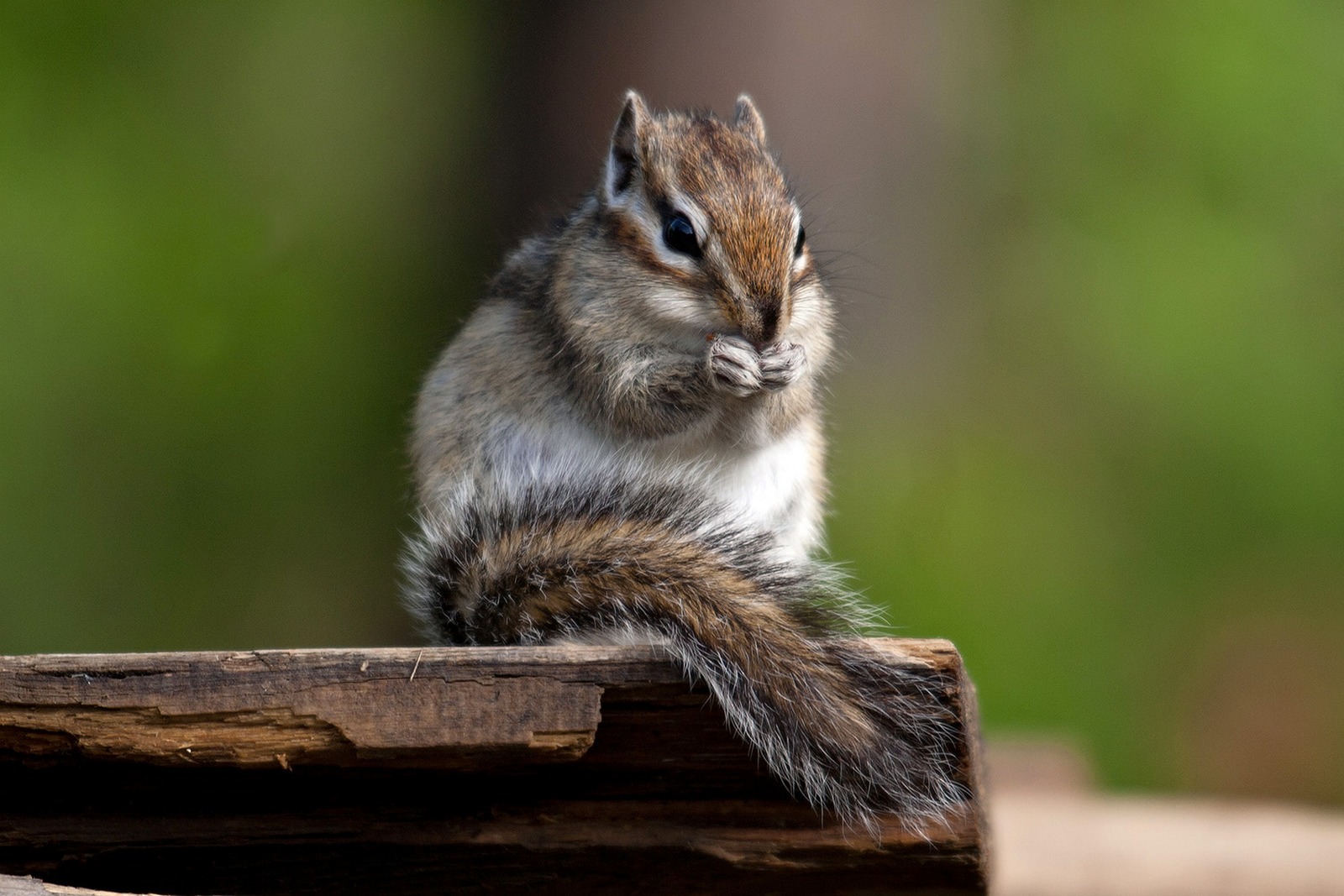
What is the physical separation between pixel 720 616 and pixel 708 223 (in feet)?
2.06

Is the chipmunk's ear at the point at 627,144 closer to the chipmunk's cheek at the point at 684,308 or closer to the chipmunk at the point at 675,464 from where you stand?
the chipmunk at the point at 675,464

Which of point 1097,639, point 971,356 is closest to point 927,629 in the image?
point 1097,639

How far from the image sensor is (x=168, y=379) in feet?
18.8

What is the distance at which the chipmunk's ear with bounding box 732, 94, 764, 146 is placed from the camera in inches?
80.2

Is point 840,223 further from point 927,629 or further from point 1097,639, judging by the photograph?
point 1097,639

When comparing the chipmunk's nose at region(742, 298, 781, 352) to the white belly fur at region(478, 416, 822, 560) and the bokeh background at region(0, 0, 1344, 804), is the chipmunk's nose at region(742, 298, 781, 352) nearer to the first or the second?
the white belly fur at region(478, 416, 822, 560)

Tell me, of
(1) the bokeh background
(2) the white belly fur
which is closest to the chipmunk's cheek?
(2) the white belly fur

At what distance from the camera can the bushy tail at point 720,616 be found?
4.10 ft

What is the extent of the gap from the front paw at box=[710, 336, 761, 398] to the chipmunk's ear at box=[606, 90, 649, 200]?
1.17ft

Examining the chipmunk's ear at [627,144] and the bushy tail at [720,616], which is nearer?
the bushy tail at [720,616]

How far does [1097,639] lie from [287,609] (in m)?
3.65

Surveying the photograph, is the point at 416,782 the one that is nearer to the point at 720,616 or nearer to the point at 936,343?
the point at 720,616

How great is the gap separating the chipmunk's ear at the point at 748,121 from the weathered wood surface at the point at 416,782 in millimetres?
1001

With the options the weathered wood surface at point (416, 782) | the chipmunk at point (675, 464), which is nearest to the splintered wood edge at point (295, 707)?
the weathered wood surface at point (416, 782)
